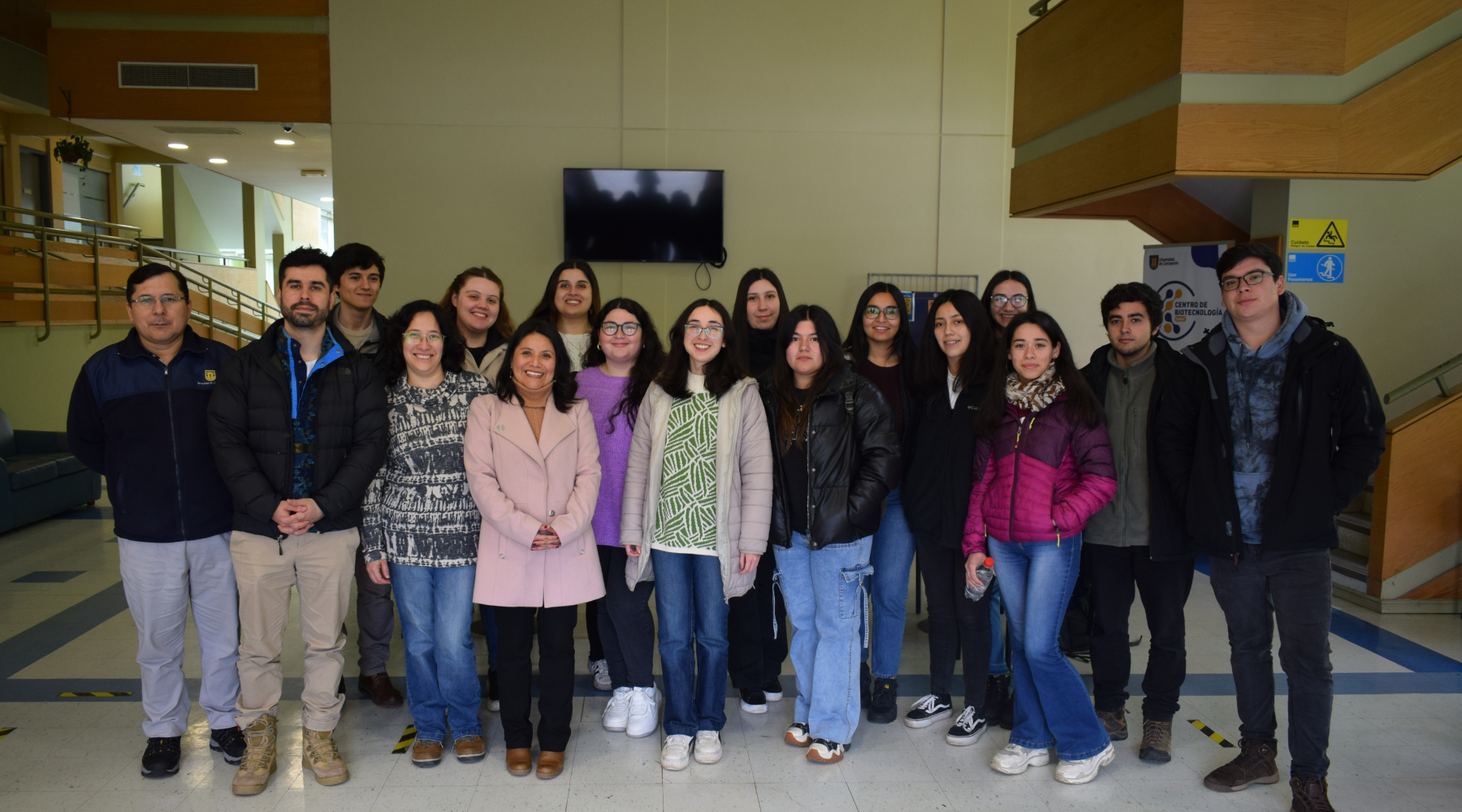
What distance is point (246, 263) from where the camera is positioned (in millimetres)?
16250

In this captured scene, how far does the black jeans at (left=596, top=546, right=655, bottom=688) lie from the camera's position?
3107 mm

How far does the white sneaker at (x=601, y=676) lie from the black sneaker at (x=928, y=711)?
1217 mm

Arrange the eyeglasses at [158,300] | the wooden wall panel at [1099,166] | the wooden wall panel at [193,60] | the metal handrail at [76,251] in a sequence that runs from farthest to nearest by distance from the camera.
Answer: the metal handrail at [76,251] < the wooden wall panel at [193,60] < the wooden wall panel at [1099,166] < the eyeglasses at [158,300]

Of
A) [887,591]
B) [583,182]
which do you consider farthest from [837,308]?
[887,591]

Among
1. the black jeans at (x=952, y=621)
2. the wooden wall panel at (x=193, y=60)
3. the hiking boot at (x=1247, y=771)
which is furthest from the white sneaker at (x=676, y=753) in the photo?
the wooden wall panel at (x=193, y=60)

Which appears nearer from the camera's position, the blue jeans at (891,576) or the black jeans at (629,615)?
the black jeans at (629,615)

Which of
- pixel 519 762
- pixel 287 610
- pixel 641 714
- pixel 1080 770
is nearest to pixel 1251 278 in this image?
pixel 1080 770

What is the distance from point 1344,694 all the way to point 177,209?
17.8m

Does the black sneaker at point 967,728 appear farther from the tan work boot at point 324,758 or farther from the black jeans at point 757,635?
the tan work boot at point 324,758

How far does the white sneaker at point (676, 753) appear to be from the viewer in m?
2.97

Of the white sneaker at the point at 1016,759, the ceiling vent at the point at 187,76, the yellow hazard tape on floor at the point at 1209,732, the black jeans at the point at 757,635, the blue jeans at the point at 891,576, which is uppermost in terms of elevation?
the ceiling vent at the point at 187,76

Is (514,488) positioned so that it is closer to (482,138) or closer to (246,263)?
(482,138)

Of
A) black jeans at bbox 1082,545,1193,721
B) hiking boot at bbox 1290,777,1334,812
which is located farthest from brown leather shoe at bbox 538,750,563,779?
hiking boot at bbox 1290,777,1334,812

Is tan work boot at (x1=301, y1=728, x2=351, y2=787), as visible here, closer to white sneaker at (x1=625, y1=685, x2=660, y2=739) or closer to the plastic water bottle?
white sneaker at (x1=625, y1=685, x2=660, y2=739)
